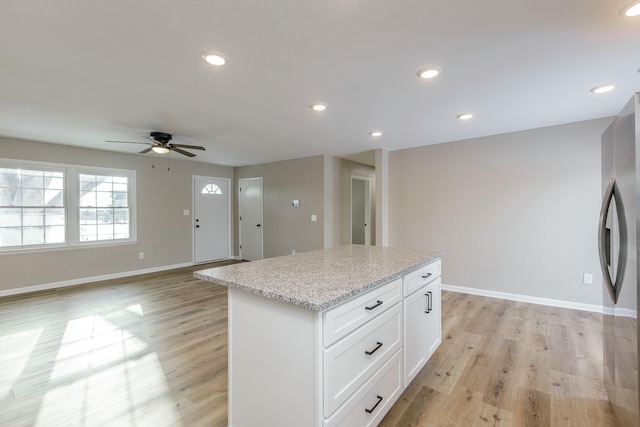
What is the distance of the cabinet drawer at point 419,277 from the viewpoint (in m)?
1.93

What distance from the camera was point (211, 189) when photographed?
6.79 metres

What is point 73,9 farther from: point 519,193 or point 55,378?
point 519,193

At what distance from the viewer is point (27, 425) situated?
1.71 meters

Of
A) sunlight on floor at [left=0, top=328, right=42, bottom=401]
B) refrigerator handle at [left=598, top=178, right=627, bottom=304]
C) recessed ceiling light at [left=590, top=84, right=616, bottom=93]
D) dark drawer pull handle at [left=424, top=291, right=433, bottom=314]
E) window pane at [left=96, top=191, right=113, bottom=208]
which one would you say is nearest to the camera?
→ refrigerator handle at [left=598, top=178, right=627, bottom=304]

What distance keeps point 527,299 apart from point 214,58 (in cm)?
461

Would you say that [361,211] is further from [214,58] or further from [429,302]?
[214,58]

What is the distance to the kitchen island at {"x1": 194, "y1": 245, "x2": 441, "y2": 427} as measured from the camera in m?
1.26

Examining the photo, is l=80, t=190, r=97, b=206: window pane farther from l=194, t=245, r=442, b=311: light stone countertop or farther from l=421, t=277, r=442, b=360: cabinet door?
l=421, t=277, r=442, b=360: cabinet door

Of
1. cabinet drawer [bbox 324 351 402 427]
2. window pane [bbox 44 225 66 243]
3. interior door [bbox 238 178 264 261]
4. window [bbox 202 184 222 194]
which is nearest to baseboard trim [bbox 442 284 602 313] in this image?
cabinet drawer [bbox 324 351 402 427]

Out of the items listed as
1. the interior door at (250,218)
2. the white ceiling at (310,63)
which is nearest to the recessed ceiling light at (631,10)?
the white ceiling at (310,63)

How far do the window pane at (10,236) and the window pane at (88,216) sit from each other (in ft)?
2.54

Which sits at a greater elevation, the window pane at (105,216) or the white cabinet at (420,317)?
the window pane at (105,216)

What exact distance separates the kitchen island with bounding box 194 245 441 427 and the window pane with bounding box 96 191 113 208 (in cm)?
474

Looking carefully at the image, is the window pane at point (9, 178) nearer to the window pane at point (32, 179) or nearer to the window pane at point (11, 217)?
the window pane at point (32, 179)
